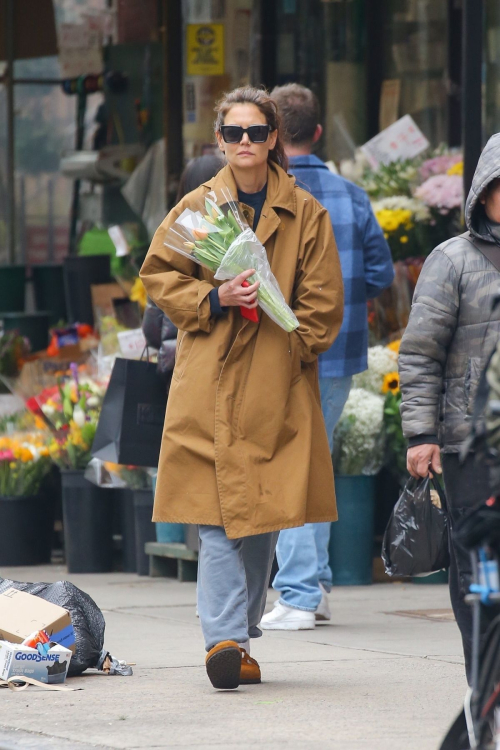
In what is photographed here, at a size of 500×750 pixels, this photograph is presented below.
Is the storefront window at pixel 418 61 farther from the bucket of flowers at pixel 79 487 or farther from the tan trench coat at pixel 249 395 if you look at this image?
the tan trench coat at pixel 249 395

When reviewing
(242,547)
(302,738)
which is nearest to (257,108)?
(242,547)

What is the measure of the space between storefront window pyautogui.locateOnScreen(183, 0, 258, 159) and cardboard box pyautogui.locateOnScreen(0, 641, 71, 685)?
5060mm

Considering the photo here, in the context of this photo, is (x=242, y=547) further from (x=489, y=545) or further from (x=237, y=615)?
(x=489, y=545)

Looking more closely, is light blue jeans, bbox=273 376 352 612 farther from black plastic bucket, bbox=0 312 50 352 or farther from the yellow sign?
black plastic bucket, bbox=0 312 50 352

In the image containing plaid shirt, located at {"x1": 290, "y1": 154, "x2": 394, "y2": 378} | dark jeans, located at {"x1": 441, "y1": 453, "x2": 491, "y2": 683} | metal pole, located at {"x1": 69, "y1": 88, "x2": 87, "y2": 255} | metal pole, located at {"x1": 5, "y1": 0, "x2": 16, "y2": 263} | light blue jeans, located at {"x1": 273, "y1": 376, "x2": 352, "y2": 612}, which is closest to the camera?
dark jeans, located at {"x1": 441, "y1": 453, "x2": 491, "y2": 683}

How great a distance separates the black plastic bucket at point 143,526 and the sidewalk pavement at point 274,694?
1.11m

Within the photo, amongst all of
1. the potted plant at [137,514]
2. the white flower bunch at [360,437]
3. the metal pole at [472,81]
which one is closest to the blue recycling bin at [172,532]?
the potted plant at [137,514]

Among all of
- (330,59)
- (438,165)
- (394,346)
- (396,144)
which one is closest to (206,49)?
(330,59)

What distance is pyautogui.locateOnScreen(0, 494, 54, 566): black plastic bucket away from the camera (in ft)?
28.4

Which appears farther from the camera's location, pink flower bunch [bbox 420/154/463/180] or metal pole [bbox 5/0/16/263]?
metal pole [bbox 5/0/16/263]

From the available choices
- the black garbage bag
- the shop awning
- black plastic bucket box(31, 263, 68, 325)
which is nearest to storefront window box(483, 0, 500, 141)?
the black garbage bag

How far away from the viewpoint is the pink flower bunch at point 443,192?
27.2 feet

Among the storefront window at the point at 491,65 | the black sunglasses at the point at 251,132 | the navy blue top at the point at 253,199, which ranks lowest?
the navy blue top at the point at 253,199

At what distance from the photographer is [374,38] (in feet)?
31.3
